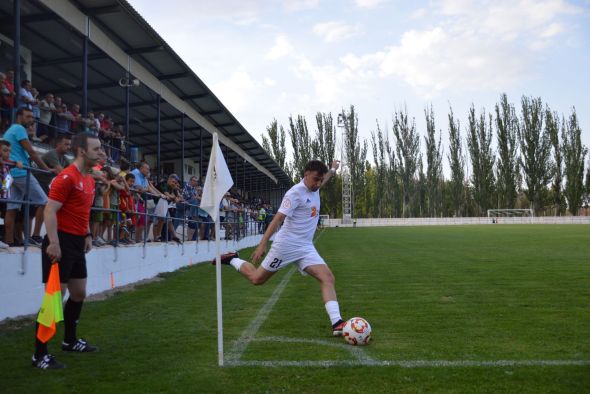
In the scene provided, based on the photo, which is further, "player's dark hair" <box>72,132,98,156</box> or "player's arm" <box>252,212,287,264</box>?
"player's arm" <box>252,212,287,264</box>

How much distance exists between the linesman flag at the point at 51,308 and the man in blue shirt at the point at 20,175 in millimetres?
3335

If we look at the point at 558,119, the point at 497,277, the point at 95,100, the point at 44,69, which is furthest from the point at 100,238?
the point at 558,119

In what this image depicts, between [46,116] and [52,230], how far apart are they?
9975 millimetres

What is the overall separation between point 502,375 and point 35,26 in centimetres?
1326

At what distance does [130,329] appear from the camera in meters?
6.48

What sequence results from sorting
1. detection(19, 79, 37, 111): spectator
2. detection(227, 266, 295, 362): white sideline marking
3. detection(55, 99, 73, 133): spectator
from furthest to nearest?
Answer: detection(55, 99, 73, 133): spectator < detection(19, 79, 37, 111): spectator < detection(227, 266, 295, 362): white sideline marking

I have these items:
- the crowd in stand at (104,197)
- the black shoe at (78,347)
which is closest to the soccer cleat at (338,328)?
the black shoe at (78,347)

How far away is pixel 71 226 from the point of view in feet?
16.2

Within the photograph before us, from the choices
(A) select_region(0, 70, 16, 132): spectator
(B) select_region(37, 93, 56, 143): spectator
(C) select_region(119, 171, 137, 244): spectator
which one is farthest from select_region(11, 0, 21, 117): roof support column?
(B) select_region(37, 93, 56, 143): spectator

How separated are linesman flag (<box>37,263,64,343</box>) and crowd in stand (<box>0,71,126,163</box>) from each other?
677 centimetres

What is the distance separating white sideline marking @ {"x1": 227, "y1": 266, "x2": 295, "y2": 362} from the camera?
5.15 meters

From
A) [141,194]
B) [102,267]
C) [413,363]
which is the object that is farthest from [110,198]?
[413,363]

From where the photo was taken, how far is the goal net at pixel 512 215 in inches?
2494

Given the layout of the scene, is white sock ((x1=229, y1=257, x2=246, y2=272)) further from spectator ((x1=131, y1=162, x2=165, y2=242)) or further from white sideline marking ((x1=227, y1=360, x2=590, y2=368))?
spectator ((x1=131, y1=162, x2=165, y2=242))
